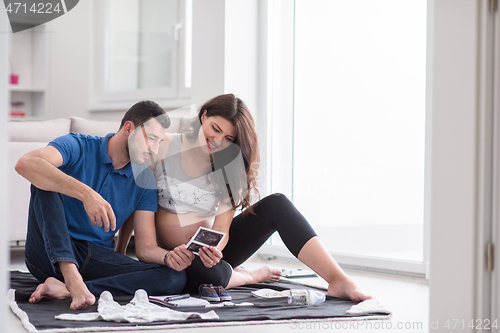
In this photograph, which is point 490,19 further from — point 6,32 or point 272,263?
point 272,263

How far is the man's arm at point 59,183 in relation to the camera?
1.66 meters

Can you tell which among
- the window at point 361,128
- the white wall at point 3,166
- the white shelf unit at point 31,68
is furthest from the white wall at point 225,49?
the white shelf unit at point 31,68

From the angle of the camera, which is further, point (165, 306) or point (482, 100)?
point (165, 306)

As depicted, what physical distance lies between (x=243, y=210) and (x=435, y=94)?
111 cm

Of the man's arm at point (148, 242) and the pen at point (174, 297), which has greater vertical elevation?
the man's arm at point (148, 242)

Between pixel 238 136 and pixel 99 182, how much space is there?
56 centimetres

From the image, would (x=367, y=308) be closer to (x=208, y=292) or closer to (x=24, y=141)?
(x=208, y=292)

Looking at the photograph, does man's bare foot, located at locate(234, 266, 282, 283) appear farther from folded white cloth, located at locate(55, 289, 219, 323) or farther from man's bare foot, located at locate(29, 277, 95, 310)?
man's bare foot, located at locate(29, 277, 95, 310)

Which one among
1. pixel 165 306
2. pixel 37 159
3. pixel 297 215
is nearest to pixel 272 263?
pixel 297 215

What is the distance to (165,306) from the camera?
69.9 inches

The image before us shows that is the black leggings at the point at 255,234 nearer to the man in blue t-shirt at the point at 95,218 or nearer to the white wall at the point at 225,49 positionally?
the man in blue t-shirt at the point at 95,218

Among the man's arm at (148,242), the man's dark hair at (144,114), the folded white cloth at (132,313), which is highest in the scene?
the man's dark hair at (144,114)

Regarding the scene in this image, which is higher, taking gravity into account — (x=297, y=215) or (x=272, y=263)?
(x=297, y=215)

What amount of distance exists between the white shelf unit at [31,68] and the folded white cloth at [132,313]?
4.17 meters
